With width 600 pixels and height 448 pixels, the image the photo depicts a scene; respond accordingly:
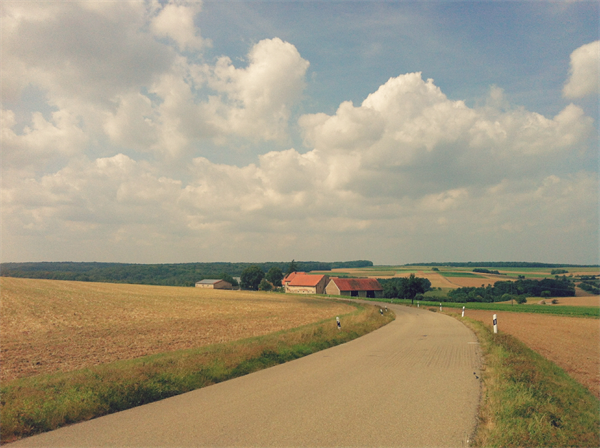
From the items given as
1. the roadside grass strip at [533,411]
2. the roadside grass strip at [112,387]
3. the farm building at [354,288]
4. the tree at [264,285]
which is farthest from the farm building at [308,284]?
the roadside grass strip at [533,411]

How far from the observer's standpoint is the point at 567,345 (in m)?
22.6

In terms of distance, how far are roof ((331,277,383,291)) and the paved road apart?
87.2 meters

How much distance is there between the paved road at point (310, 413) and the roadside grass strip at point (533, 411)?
42cm

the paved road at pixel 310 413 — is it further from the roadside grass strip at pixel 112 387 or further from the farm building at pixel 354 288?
the farm building at pixel 354 288

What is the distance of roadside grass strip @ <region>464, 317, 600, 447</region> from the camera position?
637 cm

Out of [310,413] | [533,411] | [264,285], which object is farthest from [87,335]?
[264,285]

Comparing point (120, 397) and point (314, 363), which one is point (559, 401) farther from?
point (120, 397)

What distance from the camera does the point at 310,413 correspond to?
788 centimetres

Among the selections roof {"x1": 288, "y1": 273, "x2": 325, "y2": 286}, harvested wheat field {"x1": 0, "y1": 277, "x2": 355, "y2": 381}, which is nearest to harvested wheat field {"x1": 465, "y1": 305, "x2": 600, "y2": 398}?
harvested wheat field {"x1": 0, "y1": 277, "x2": 355, "y2": 381}

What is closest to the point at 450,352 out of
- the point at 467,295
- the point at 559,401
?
the point at 559,401

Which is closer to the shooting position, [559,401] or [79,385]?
[559,401]

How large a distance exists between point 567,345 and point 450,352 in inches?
464

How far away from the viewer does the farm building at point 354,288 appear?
9850cm

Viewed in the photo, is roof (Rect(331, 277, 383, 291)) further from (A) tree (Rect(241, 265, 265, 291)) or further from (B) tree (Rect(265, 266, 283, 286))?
(B) tree (Rect(265, 266, 283, 286))
